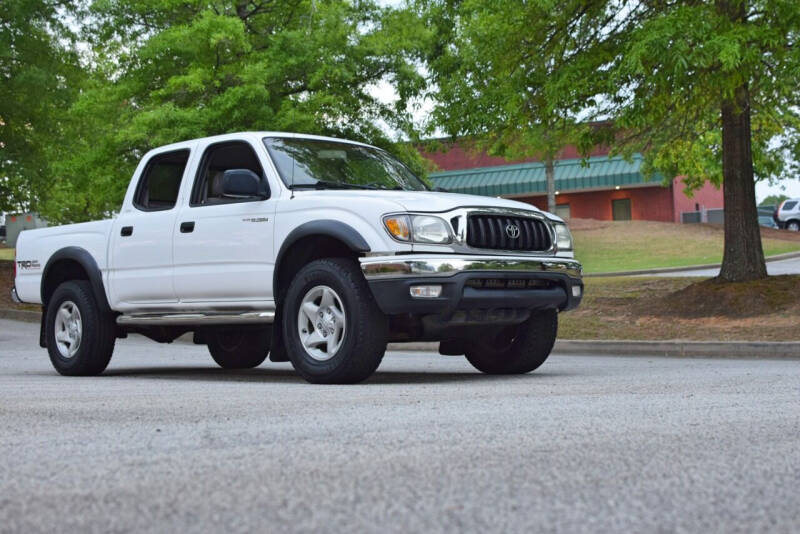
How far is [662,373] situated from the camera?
973cm

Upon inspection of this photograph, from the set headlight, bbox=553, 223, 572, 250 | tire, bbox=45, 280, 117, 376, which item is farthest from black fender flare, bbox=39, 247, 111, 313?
headlight, bbox=553, 223, 572, 250

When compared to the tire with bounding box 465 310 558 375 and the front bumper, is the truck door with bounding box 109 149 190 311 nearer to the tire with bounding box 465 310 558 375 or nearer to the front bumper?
the front bumper

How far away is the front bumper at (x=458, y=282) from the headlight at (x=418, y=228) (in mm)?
157

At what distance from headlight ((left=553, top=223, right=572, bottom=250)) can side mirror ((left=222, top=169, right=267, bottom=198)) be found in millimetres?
2542

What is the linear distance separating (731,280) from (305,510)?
1582cm

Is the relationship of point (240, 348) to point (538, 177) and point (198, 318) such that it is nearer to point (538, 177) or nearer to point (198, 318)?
point (198, 318)

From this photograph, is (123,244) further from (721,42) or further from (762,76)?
(762,76)

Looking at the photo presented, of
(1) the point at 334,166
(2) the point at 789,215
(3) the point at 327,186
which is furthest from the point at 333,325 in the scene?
(2) the point at 789,215

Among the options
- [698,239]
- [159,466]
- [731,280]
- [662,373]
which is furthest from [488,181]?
[159,466]

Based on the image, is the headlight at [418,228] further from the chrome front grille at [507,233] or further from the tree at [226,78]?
the tree at [226,78]

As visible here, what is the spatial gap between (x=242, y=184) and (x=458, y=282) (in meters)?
2.05

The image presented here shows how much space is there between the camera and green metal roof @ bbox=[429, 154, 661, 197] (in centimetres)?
6500

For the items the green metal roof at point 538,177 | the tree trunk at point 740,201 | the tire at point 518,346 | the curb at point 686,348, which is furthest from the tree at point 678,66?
the green metal roof at point 538,177

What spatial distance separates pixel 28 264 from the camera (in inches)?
437
